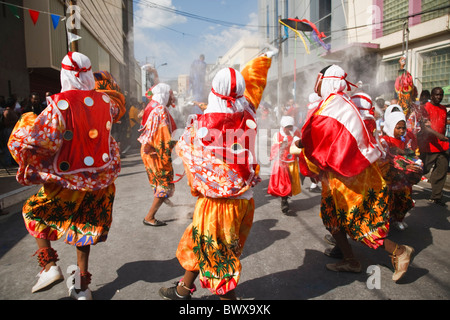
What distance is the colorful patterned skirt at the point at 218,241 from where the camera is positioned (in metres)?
2.27

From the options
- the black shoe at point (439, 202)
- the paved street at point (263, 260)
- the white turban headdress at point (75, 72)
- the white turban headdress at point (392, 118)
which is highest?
the white turban headdress at point (75, 72)

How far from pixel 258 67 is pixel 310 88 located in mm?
17227

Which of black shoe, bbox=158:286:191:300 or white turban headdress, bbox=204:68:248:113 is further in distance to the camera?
black shoe, bbox=158:286:191:300

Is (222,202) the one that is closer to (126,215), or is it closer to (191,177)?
(191,177)

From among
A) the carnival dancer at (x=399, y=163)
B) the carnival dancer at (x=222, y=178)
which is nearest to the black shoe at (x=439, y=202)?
the carnival dancer at (x=399, y=163)

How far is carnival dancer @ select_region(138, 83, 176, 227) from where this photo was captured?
4.33 metres

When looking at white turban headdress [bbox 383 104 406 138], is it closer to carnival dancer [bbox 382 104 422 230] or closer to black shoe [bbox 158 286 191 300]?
carnival dancer [bbox 382 104 422 230]

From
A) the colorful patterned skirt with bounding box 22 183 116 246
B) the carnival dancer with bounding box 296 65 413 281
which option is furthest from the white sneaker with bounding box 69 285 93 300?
the carnival dancer with bounding box 296 65 413 281

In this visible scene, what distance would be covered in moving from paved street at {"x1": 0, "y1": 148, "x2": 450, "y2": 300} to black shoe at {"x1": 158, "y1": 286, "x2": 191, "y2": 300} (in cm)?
9

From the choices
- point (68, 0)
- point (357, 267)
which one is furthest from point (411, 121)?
point (68, 0)

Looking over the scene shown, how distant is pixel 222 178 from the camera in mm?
2285

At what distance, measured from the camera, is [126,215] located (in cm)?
486

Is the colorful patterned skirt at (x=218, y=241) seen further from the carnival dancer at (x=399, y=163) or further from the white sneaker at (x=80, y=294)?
the carnival dancer at (x=399, y=163)

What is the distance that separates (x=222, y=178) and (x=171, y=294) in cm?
105
